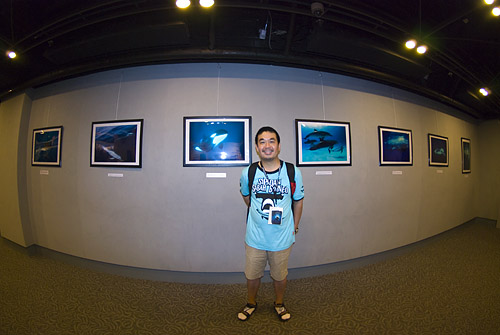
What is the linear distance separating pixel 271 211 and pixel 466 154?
617 cm

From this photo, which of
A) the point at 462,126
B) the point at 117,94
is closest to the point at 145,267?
the point at 117,94

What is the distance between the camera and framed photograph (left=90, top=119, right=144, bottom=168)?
2.54m

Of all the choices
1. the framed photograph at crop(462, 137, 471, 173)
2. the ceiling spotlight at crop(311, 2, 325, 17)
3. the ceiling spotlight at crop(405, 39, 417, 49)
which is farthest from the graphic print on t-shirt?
the framed photograph at crop(462, 137, 471, 173)

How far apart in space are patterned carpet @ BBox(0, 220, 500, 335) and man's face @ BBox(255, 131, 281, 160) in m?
1.61

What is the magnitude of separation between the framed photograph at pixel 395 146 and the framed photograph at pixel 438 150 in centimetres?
74

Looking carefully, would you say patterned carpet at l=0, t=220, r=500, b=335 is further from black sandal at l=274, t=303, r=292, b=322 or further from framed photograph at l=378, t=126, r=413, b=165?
framed photograph at l=378, t=126, r=413, b=165

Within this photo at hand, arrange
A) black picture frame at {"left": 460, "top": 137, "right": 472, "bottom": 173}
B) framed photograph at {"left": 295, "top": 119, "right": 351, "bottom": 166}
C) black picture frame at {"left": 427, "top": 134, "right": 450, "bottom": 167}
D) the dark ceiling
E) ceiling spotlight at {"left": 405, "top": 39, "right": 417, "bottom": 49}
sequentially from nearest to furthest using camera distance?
the dark ceiling → ceiling spotlight at {"left": 405, "top": 39, "right": 417, "bottom": 49} → framed photograph at {"left": 295, "top": 119, "right": 351, "bottom": 166} → black picture frame at {"left": 427, "top": 134, "right": 450, "bottom": 167} → black picture frame at {"left": 460, "top": 137, "right": 472, "bottom": 173}

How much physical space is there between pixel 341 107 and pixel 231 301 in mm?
3082

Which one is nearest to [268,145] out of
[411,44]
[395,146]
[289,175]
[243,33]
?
[289,175]

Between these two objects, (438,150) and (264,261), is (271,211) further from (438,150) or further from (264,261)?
(438,150)

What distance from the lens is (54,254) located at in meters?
2.92

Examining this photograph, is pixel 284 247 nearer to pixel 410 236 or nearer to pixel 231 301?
pixel 231 301

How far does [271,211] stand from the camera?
1.59 m

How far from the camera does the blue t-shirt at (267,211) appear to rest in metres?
1.61
